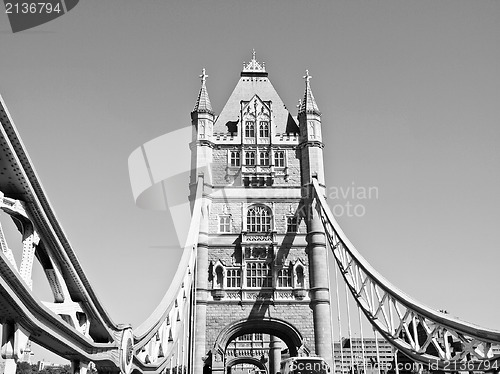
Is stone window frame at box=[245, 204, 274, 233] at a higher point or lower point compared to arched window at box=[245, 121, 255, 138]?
lower

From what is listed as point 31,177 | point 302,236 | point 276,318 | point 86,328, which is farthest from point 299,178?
point 31,177

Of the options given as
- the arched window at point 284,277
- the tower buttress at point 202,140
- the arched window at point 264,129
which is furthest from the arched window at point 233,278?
the arched window at point 264,129

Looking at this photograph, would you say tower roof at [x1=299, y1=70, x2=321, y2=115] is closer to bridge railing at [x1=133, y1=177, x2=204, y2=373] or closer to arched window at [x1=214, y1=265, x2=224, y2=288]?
bridge railing at [x1=133, y1=177, x2=204, y2=373]

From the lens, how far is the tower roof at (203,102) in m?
31.3

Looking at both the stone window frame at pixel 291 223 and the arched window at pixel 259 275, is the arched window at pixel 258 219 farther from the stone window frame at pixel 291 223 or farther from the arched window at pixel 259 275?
the arched window at pixel 259 275

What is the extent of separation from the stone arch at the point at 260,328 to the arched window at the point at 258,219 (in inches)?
185

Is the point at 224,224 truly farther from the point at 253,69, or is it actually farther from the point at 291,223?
the point at 253,69

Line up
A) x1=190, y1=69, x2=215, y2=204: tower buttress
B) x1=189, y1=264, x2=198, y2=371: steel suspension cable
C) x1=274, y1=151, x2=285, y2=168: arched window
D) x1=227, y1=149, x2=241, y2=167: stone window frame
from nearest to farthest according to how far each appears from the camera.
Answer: x1=189, y1=264, x2=198, y2=371: steel suspension cable
x1=190, y1=69, x2=215, y2=204: tower buttress
x1=227, y1=149, x2=241, y2=167: stone window frame
x1=274, y1=151, x2=285, y2=168: arched window

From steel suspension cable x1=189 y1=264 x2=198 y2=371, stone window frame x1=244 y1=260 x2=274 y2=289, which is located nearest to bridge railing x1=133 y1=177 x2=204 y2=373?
steel suspension cable x1=189 y1=264 x2=198 y2=371

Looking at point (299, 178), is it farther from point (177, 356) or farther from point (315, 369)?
point (177, 356)

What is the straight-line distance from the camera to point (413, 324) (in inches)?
671

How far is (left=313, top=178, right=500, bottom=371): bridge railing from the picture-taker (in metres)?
13.7

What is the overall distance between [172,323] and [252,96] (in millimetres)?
16654

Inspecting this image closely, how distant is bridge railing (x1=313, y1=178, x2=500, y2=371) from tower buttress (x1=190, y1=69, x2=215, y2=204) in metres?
5.95
